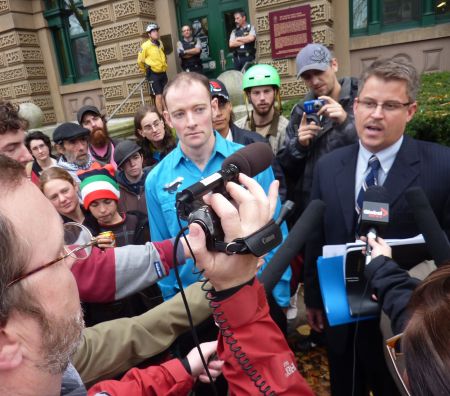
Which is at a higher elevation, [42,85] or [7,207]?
[42,85]

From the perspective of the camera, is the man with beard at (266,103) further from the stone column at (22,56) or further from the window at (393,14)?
the stone column at (22,56)

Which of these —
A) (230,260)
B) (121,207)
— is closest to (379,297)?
(230,260)

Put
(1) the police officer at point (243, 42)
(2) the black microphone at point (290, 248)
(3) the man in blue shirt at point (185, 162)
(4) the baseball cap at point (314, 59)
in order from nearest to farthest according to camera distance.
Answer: (2) the black microphone at point (290, 248) < (3) the man in blue shirt at point (185, 162) < (4) the baseball cap at point (314, 59) < (1) the police officer at point (243, 42)

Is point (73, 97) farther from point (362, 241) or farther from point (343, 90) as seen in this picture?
point (362, 241)

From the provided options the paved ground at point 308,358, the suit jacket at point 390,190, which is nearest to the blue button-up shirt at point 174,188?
the suit jacket at point 390,190

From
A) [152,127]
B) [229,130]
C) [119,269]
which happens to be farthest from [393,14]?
[119,269]

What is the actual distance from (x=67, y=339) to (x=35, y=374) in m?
0.11

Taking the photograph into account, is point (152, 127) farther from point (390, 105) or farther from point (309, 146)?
point (390, 105)

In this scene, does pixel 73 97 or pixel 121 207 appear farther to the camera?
pixel 73 97

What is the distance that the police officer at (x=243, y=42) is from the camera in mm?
9102

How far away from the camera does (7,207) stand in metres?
0.88

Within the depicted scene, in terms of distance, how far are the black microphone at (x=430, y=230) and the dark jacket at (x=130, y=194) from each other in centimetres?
234

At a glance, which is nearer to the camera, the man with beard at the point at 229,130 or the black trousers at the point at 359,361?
the black trousers at the point at 359,361

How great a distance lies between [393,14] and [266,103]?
292 inches
